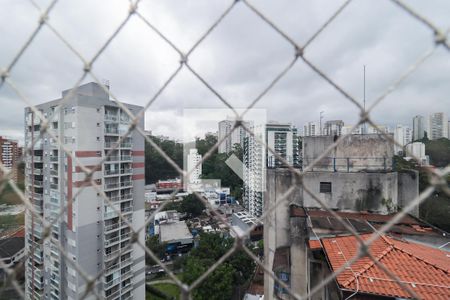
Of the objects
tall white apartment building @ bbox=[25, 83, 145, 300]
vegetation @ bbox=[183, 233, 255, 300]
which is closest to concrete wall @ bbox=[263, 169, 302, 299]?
vegetation @ bbox=[183, 233, 255, 300]

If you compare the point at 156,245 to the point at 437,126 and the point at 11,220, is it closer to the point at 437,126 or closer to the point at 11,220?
the point at 11,220

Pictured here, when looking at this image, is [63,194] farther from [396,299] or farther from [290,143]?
[290,143]

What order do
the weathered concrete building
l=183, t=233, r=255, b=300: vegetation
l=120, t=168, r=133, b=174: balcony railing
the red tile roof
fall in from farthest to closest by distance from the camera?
l=183, t=233, r=255, b=300: vegetation, l=120, t=168, r=133, b=174: balcony railing, the weathered concrete building, the red tile roof

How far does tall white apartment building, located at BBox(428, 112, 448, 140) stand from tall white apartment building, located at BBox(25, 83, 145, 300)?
7.35 m

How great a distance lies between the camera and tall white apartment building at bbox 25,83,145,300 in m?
3.87

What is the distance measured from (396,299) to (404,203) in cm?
288

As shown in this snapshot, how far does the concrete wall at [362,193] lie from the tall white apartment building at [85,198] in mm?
3147

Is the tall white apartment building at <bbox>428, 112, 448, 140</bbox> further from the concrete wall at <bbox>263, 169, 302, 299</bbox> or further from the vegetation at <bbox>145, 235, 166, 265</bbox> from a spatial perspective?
the vegetation at <bbox>145, 235, 166, 265</bbox>

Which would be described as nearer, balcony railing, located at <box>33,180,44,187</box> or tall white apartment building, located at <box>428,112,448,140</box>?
balcony railing, located at <box>33,180,44,187</box>

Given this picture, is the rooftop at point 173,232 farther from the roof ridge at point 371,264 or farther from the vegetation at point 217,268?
the roof ridge at point 371,264

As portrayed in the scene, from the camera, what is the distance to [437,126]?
628 cm

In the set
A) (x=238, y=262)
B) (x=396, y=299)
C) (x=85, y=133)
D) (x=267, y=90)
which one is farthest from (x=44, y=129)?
(x=238, y=262)

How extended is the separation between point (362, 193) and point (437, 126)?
5.12m

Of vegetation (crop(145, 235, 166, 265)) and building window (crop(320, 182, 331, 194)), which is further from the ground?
building window (crop(320, 182, 331, 194))
